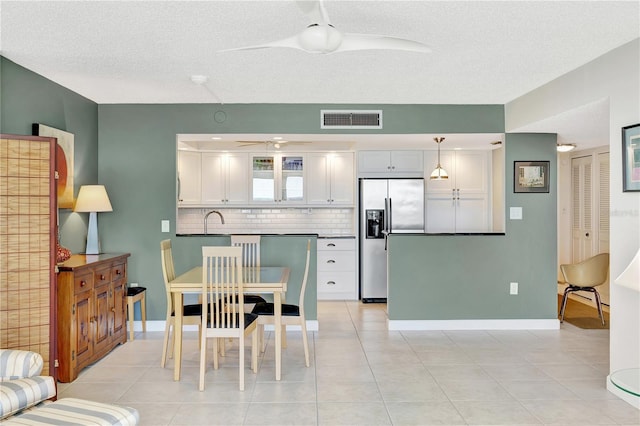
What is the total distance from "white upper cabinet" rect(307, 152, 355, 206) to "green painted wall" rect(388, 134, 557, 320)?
1.93m

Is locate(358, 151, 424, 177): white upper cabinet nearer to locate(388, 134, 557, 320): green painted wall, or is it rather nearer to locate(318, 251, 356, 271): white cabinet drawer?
locate(318, 251, 356, 271): white cabinet drawer

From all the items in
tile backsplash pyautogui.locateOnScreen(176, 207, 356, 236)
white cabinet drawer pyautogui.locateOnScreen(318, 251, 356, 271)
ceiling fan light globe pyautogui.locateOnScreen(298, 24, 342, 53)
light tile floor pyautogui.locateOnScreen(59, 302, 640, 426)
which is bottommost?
light tile floor pyautogui.locateOnScreen(59, 302, 640, 426)

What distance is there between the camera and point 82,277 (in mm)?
3787

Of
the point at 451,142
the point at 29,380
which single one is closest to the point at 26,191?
the point at 29,380

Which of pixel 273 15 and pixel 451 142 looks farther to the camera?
pixel 451 142

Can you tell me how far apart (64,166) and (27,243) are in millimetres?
1361

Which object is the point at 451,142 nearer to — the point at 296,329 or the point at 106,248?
the point at 296,329

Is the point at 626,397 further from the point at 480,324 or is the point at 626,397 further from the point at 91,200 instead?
the point at 91,200

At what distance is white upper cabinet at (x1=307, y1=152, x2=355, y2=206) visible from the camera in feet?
23.0

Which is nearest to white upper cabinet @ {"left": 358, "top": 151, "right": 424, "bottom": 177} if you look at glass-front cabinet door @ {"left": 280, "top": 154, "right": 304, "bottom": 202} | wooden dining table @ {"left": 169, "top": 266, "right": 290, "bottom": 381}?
glass-front cabinet door @ {"left": 280, "top": 154, "right": 304, "bottom": 202}

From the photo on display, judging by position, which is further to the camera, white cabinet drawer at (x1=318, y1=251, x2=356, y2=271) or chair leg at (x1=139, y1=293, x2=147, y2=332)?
white cabinet drawer at (x1=318, y1=251, x2=356, y2=271)

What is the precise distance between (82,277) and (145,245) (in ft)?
4.47

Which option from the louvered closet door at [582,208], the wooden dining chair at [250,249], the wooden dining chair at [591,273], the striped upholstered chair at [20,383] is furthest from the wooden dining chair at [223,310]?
the louvered closet door at [582,208]

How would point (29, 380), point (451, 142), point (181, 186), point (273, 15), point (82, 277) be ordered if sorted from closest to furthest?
point (29, 380)
point (273, 15)
point (82, 277)
point (451, 142)
point (181, 186)
